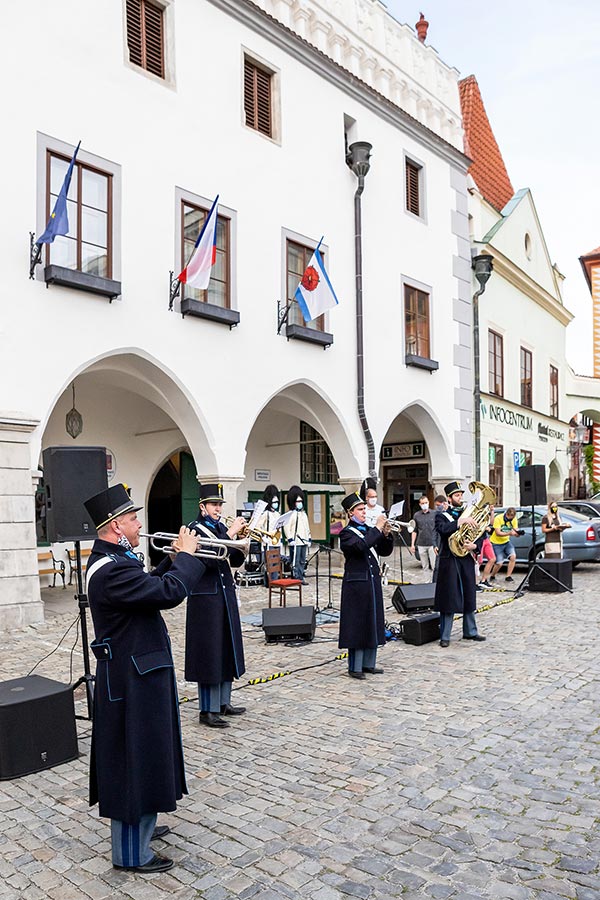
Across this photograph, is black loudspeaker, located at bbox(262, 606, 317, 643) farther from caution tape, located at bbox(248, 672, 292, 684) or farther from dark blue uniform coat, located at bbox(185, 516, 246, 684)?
dark blue uniform coat, located at bbox(185, 516, 246, 684)

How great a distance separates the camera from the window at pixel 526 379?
949 inches

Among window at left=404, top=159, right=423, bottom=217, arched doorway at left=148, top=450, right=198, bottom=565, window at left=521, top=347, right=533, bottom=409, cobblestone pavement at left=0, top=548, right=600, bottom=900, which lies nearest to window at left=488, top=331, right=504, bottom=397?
window at left=521, top=347, right=533, bottom=409

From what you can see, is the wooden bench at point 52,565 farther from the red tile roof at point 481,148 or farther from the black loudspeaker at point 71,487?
the red tile roof at point 481,148

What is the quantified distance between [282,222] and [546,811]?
12.1 metres

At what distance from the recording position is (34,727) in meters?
5.34

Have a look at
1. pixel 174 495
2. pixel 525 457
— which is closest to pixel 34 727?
pixel 174 495

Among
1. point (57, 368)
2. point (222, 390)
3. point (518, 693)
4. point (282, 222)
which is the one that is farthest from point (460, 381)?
point (518, 693)

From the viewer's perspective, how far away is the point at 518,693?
715 cm

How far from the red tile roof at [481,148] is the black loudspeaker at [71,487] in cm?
1925

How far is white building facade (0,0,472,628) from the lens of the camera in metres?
10.9

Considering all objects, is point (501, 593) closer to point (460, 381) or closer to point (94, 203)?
point (460, 381)

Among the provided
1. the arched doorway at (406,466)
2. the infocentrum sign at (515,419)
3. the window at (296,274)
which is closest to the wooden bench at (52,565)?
the window at (296,274)

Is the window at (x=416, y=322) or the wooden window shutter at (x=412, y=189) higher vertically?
the wooden window shutter at (x=412, y=189)

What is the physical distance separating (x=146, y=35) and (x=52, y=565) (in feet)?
30.4
